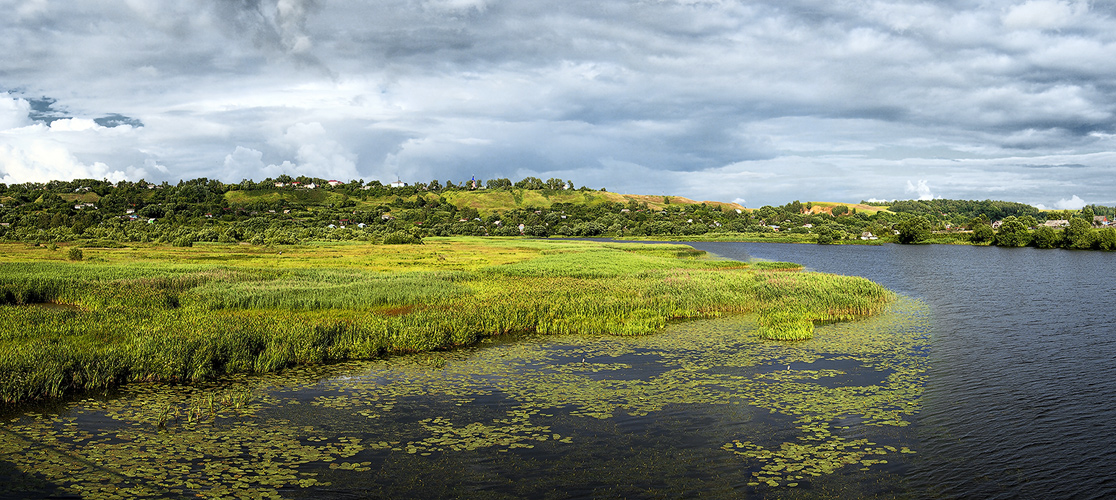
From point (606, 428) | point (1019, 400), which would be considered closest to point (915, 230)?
point (1019, 400)

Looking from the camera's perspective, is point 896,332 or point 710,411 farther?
point 896,332

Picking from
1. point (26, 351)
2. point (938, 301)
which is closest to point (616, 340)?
point (26, 351)

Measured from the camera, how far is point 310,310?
117ft

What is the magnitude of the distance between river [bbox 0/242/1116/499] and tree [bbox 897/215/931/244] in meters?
152

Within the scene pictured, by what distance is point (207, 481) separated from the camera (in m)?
13.2

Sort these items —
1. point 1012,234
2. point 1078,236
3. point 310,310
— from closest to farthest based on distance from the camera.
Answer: point 310,310 < point 1078,236 < point 1012,234

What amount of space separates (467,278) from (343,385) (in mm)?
32688

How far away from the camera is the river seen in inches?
537

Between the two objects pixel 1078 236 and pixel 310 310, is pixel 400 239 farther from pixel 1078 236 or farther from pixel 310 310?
pixel 1078 236

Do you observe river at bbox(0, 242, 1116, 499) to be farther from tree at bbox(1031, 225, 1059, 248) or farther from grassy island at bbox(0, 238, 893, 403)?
tree at bbox(1031, 225, 1059, 248)

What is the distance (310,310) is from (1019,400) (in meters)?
33.5

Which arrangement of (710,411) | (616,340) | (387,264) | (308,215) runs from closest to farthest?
1. (710,411)
2. (616,340)
3. (387,264)
4. (308,215)

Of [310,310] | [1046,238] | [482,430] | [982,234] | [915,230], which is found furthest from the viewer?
[915,230]

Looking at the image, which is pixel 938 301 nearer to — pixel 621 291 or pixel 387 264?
pixel 621 291
